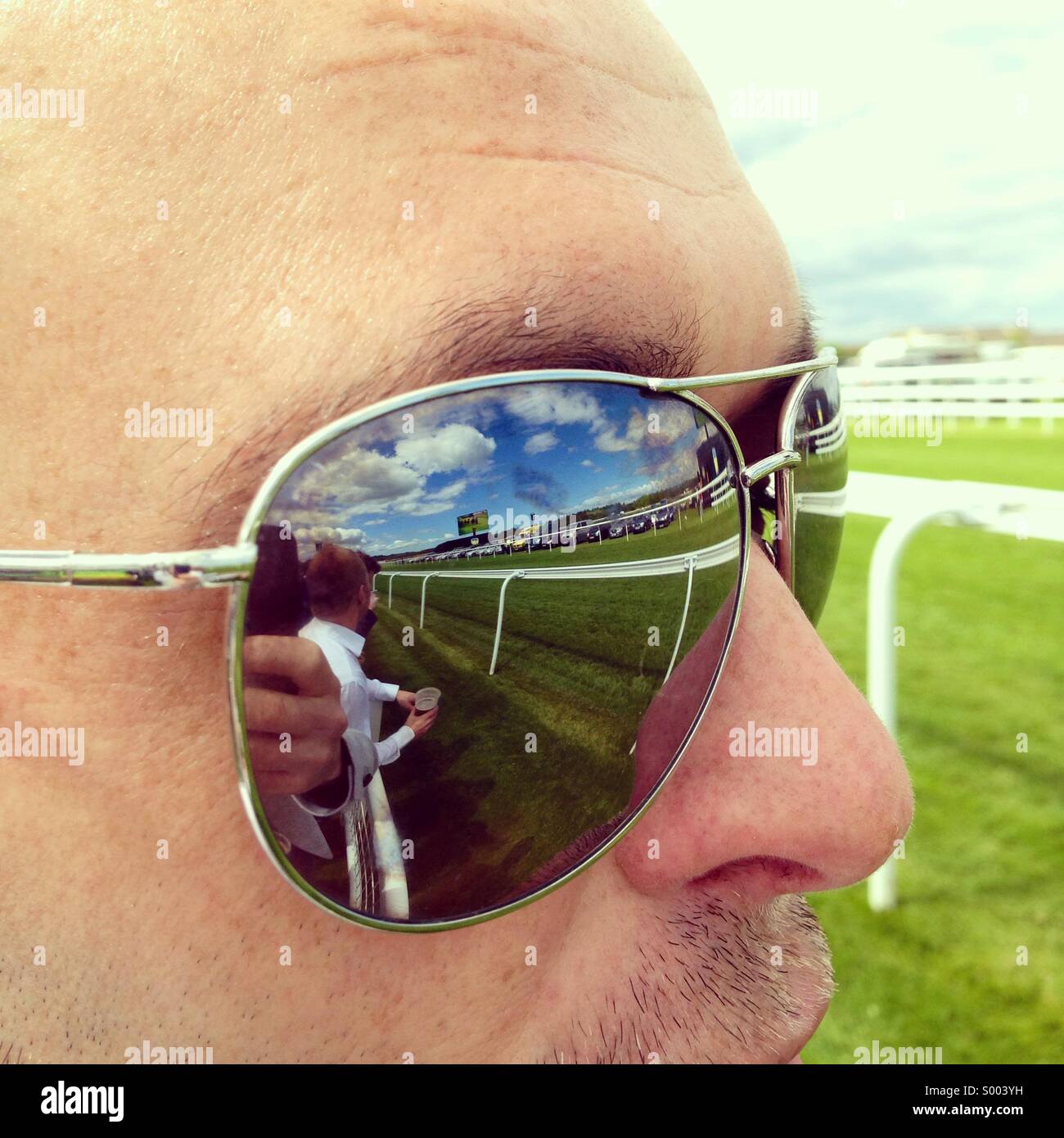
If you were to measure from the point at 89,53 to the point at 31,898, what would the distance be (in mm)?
703

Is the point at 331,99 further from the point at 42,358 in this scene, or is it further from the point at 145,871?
the point at 145,871

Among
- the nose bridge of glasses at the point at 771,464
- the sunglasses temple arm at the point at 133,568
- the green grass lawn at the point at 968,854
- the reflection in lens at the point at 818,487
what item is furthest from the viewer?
the green grass lawn at the point at 968,854

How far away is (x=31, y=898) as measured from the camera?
0.80m

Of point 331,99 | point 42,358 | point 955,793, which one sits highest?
point 331,99

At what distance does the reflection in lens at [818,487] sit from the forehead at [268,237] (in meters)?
0.50

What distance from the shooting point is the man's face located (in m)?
0.75

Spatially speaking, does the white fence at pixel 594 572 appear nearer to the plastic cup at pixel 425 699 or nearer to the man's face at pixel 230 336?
the plastic cup at pixel 425 699

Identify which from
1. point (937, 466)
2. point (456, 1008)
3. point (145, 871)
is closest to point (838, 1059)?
point (456, 1008)

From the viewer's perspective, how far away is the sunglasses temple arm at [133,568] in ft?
2.41

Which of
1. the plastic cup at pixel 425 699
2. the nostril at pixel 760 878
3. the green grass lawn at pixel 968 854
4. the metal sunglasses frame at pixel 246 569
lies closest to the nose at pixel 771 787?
the nostril at pixel 760 878

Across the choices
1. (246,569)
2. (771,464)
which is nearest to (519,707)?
(246,569)

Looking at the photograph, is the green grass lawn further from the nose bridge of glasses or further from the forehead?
the forehead
